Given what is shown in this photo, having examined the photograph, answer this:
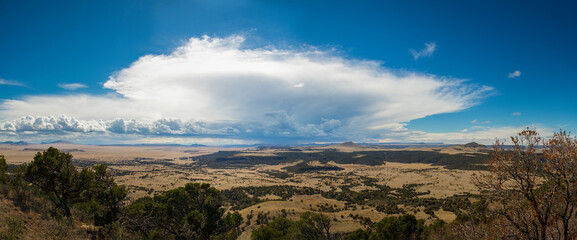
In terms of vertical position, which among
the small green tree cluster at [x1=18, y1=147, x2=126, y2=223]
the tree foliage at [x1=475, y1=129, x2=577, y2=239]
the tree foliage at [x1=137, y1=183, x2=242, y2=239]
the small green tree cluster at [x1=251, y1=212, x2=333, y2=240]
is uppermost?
the tree foliage at [x1=475, y1=129, x2=577, y2=239]

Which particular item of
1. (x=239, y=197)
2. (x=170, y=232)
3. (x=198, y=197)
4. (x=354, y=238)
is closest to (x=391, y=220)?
(x=354, y=238)

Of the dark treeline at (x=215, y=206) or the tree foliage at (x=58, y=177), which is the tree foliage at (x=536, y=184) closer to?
the dark treeline at (x=215, y=206)

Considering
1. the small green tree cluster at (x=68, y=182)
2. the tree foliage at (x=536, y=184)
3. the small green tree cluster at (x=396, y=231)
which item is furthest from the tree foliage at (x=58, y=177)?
the tree foliage at (x=536, y=184)

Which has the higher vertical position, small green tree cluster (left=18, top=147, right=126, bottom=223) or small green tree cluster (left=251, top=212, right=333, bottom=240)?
small green tree cluster (left=18, top=147, right=126, bottom=223)

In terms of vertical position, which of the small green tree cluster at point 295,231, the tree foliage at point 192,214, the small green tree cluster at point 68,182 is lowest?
the small green tree cluster at point 295,231

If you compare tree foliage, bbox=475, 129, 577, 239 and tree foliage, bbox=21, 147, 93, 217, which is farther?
tree foliage, bbox=21, 147, 93, 217

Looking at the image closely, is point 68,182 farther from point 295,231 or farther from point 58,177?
point 295,231

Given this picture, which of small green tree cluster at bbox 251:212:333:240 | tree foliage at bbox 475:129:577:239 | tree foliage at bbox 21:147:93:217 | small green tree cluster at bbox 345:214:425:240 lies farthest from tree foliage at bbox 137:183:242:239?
tree foliage at bbox 475:129:577:239

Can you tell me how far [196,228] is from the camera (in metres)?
24.0

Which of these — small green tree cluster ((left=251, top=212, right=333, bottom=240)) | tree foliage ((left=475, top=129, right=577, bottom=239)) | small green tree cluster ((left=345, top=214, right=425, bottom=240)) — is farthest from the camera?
small green tree cluster ((left=251, top=212, right=333, bottom=240))

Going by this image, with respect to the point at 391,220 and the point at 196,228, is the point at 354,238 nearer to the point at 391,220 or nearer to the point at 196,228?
the point at 391,220

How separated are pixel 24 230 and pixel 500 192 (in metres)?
28.3

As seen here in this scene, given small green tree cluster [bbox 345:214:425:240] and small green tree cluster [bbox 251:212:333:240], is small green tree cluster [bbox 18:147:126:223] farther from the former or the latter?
small green tree cluster [bbox 345:214:425:240]

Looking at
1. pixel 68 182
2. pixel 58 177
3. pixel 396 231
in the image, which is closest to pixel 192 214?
pixel 68 182
